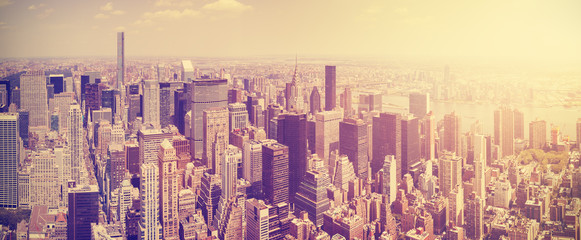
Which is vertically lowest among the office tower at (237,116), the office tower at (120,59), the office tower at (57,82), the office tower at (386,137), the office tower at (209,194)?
the office tower at (209,194)

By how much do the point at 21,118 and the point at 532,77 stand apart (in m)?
7.65

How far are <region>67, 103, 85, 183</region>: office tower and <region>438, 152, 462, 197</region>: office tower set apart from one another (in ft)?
18.8

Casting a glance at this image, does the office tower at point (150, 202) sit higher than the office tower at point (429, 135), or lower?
lower

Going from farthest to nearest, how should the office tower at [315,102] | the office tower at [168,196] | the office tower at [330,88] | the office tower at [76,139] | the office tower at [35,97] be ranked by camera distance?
the office tower at [315,102] < the office tower at [330,88] < the office tower at [76,139] < the office tower at [35,97] < the office tower at [168,196]

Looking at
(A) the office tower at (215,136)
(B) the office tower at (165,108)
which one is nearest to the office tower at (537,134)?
(A) the office tower at (215,136)

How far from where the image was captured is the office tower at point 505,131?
20.4ft

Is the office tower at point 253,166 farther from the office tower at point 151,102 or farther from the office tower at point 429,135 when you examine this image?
the office tower at point 429,135

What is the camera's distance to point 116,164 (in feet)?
22.5

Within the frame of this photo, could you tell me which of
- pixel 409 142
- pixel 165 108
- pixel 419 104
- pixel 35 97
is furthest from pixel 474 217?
pixel 35 97

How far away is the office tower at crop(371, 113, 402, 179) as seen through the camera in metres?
8.13

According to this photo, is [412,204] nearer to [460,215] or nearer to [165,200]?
[460,215]

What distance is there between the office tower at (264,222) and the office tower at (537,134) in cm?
375

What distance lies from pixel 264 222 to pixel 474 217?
2992mm

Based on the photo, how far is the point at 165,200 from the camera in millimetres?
5926
